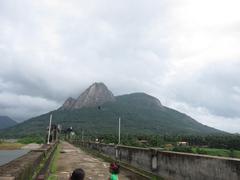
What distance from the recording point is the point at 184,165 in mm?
9289

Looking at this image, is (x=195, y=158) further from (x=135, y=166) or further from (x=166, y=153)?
(x=135, y=166)

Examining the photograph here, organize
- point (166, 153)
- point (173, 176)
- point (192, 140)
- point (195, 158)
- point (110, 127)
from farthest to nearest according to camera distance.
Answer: point (110, 127) → point (192, 140) → point (166, 153) → point (173, 176) → point (195, 158)

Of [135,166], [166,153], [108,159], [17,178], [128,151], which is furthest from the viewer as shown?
[108,159]

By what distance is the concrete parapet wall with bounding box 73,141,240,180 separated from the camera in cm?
722

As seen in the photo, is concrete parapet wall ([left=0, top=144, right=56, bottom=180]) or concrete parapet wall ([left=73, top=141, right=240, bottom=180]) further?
concrete parapet wall ([left=73, top=141, right=240, bottom=180])

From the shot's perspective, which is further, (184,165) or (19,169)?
(184,165)

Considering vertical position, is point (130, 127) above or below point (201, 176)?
above

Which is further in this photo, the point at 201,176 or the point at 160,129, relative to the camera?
the point at 160,129

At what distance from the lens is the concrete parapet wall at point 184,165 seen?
23.7ft

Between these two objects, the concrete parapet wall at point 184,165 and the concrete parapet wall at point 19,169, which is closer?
the concrete parapet wall at point 19,169

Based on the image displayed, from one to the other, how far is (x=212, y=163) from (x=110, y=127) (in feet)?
559

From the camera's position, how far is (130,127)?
183875 mm

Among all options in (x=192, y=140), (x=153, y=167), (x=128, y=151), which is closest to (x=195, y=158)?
(x=153, y=167)

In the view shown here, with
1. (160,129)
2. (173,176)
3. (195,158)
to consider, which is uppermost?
(160,129)
